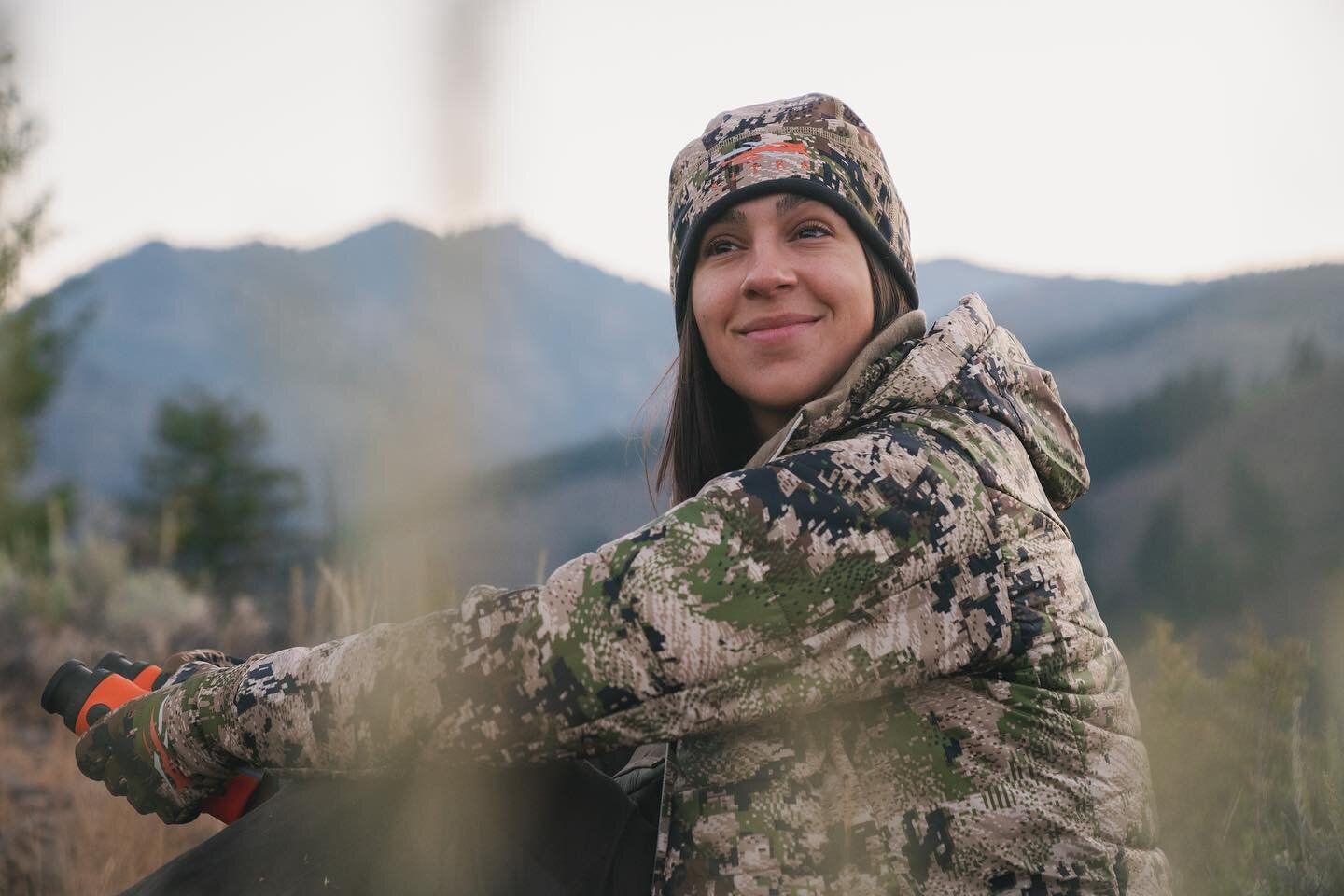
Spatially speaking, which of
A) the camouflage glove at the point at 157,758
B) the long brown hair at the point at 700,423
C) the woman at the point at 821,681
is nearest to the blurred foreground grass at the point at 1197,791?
the camouflage glove at the point at 157,758

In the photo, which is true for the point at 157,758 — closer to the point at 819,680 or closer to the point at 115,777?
the point at 115,777

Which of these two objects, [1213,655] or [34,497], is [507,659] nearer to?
[1213,655]

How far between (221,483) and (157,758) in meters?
25.2

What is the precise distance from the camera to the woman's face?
5.97ft

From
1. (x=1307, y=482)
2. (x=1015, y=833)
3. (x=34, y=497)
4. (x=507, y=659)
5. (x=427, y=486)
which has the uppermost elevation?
(x=427, y=486)

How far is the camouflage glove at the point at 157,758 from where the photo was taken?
4.86ft

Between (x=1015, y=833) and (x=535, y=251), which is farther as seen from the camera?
(x=1015, y=833)

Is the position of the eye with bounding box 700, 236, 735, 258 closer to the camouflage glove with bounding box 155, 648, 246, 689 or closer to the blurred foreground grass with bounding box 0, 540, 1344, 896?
the blurred foreground grass with bounding box 0, 540, 1344, 896

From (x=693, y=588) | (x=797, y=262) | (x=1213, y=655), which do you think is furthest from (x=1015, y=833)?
(x=1213, y=655)

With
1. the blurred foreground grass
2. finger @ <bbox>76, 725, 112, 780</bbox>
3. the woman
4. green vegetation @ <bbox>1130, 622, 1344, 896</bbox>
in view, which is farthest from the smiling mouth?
green vegetation @ <bbox>1130, 622, 1344, 896</bbox>

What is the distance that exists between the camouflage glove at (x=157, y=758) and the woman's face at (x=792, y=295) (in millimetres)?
1020

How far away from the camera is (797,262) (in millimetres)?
1834

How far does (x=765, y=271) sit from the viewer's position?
5.94ft

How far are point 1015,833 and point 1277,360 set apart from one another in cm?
1366
